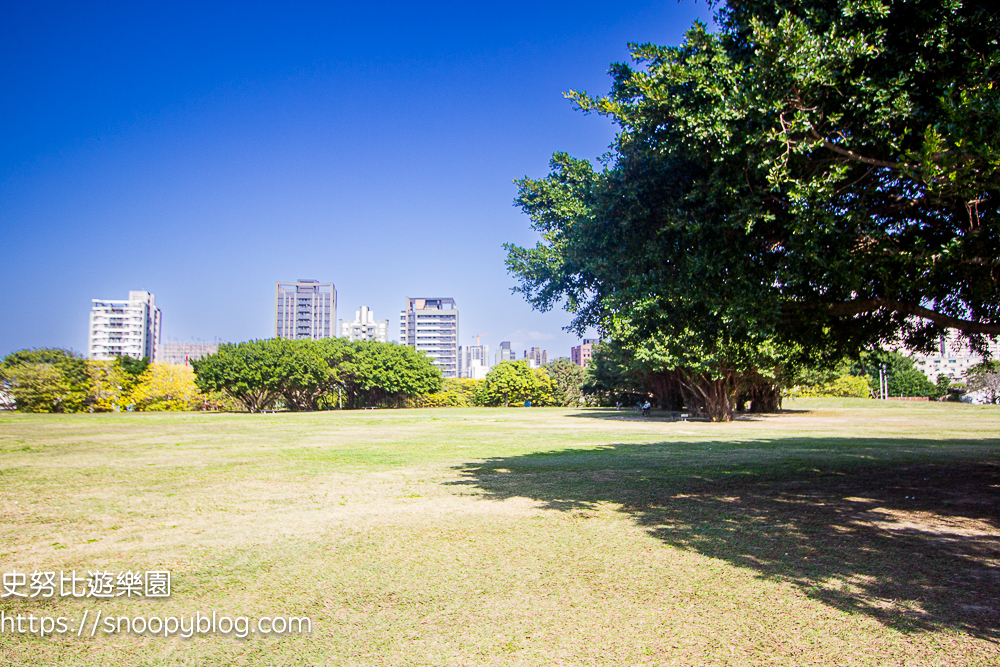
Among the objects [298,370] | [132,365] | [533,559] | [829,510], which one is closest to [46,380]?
[132,365]

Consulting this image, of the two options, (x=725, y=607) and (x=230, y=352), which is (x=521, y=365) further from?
(x=725, y=607)

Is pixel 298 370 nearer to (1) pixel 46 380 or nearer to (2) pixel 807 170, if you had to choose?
(1) pixel 46 380

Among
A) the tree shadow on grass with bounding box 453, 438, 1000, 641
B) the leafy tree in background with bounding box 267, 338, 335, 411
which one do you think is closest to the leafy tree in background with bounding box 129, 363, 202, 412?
the leafy tree in background with bounding box 267, 338, 335, 411

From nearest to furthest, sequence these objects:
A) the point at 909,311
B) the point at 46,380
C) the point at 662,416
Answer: the point at 909,311 < the point at 662,416 < the point at 46,380

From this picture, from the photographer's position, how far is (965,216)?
8.09 meters

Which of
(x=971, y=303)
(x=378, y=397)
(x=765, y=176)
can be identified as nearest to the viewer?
(x=765, y=176)

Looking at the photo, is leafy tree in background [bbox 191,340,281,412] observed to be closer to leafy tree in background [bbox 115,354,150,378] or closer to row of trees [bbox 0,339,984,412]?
row of trees [bbox 0,339,984,412]

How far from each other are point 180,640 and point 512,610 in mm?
2385

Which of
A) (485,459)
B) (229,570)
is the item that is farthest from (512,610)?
(485,459)

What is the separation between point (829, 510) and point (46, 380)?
56.7m

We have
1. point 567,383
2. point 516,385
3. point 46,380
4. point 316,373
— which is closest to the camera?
point 46,380

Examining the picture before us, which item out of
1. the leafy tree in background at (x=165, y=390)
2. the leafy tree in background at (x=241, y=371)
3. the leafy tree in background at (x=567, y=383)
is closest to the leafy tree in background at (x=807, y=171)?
the leafy tree in background at (x=241, y=371)

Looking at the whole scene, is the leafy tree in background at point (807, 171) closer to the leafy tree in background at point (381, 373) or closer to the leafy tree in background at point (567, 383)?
the leafy tree in background at point (381, 373)

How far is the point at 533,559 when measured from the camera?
6070mm
